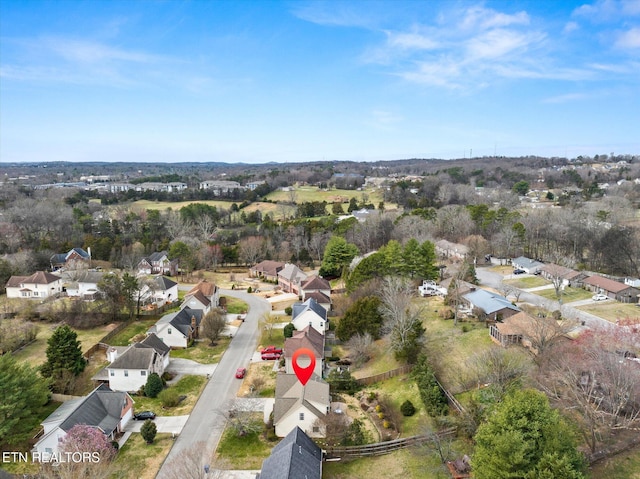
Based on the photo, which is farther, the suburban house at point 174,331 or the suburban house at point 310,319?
the suburban house at point 310,319

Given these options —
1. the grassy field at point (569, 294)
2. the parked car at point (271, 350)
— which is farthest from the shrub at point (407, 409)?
the grassy field at point (569, 294)

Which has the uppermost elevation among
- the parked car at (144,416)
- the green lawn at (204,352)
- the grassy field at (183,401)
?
the parked car at (144,416)

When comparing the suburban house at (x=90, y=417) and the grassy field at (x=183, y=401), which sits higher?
the suburban house at (x=90, y=417)

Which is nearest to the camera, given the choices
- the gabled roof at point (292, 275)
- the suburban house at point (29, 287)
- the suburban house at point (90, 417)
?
the suburban house at point (90, 417)

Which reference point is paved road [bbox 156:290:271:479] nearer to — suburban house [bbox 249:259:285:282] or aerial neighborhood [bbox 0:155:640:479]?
aerial neighborhood [bbox 0:155:640:479]

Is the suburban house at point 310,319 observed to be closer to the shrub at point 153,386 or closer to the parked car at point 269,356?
the parked car at point 269,356

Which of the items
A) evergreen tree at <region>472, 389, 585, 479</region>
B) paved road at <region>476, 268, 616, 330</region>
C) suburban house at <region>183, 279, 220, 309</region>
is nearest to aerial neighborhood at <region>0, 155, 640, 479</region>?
evergreen tree at <region>472, 389, 585, 479</region>

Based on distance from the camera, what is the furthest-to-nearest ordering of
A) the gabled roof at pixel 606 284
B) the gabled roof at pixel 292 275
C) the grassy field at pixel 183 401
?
the gabled roof at pixel 292 275
the gabled roof at pixel 606 284
the grassy field at pixel 183 401
